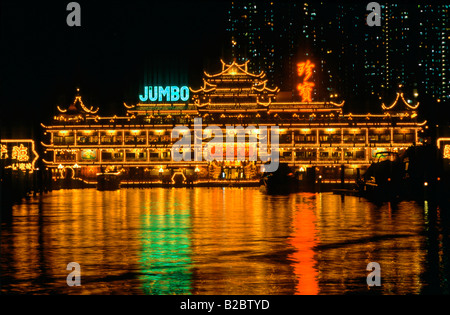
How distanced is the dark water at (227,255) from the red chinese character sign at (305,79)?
7296 cm

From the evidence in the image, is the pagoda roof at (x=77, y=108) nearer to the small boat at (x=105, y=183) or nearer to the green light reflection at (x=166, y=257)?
the small boat at (x=105, y=183)

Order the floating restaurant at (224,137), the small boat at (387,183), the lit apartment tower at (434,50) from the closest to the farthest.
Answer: the small boat at (387,183) < the floating restaurant at (224,137) < the lit apartment tower at (434,50)

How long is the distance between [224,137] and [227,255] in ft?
272

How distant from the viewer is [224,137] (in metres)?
96.5

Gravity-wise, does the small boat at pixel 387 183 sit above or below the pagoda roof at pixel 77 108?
below

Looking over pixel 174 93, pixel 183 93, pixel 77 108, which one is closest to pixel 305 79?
pixel 183 93

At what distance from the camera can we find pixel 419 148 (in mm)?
39312

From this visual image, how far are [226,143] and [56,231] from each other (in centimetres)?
7728

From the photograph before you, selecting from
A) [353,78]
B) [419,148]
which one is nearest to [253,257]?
[419,148]

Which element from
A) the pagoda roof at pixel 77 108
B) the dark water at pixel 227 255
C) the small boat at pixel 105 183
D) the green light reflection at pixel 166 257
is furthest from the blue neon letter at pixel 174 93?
the green light reflection at pixel 166 257

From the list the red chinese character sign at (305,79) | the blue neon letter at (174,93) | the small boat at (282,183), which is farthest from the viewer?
the blue neon letter at (174,93)

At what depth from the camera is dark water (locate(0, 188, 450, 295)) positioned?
10375 mm

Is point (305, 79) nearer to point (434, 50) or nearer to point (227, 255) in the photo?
point (434, 50)

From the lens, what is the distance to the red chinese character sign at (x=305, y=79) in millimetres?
95188
